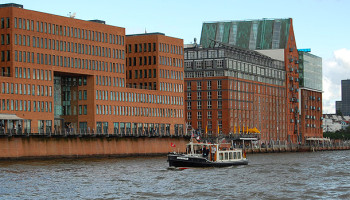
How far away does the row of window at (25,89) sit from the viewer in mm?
135625

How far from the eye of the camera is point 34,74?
468ft

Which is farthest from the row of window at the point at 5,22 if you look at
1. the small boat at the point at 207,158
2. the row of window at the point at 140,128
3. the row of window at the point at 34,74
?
the small boat at the point at 207,158

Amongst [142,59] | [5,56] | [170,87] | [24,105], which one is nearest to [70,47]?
[5,56]

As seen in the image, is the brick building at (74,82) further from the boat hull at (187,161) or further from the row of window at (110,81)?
the boat hull at (187,161)

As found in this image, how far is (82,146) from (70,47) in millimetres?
19361

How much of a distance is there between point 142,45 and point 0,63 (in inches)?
1655

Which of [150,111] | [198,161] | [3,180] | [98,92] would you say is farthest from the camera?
[150,111]

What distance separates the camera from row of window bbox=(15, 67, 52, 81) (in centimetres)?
13938

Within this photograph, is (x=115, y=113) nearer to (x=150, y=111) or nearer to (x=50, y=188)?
(x=150, y=111)

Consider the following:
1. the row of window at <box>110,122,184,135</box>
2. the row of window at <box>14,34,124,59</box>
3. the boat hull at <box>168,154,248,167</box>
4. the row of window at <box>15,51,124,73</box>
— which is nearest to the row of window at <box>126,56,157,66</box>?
the row of window at <box>14,34,124,59</box>

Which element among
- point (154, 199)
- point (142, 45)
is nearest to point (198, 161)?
point (154, 199)

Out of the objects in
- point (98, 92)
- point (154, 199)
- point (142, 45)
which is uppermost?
point (142, 45)

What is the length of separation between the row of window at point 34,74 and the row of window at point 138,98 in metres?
13.7

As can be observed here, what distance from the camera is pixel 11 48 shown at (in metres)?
139
